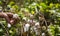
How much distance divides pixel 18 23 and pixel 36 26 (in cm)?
20

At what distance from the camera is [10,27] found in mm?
2248

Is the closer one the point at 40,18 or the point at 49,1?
the point at 40,18

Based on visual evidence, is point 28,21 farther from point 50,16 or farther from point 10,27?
point 50,16

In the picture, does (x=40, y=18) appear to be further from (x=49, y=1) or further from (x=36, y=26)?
(x=49, y=1)

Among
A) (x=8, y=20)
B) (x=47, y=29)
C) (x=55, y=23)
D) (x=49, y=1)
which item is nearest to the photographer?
(x=8, y=20)

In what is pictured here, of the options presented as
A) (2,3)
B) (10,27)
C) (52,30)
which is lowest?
(52,30)

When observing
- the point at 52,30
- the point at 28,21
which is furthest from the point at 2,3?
the point at 52,30

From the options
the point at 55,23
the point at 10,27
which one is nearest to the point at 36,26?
the point at 10,27

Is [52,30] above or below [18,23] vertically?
below

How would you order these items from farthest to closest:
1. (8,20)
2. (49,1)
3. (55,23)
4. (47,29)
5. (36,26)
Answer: (49,1), (55,23), (47,29), (36,26), (8,20)

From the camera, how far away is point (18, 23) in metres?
2.25

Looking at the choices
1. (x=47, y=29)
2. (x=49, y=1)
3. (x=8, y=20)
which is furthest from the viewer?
(x=49, y=1)

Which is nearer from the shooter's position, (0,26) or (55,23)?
(0,26)

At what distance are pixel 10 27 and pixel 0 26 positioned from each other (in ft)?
0.36
